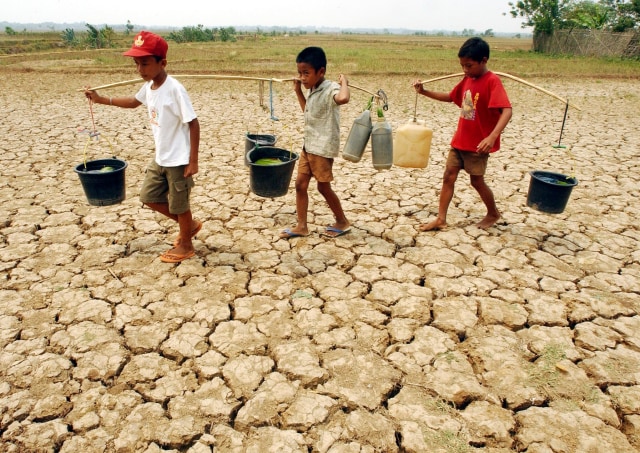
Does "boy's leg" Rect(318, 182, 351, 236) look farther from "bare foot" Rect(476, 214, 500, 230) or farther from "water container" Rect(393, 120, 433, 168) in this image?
"bare foot" Rect(476, 214, 500, 230)

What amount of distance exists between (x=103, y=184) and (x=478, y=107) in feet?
9.15

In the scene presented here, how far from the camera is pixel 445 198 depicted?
3830mm

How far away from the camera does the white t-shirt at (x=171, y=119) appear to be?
2811mm

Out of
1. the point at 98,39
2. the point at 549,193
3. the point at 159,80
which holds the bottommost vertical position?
the point at 549,193

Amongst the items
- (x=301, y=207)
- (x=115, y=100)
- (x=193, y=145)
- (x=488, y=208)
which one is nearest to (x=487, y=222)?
(x=488, y=208)

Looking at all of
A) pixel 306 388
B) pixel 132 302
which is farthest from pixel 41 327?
pixel 306 388

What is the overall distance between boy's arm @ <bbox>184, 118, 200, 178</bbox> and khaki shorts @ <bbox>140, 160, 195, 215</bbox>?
6 cm

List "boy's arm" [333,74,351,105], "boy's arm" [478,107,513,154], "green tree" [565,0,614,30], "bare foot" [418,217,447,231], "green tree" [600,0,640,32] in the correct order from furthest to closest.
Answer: "green tree" [565,0,614,30] → "green tree" [600,0,640,32] → "bare foot" [418,217,447,231] → "boy's arm" [478,107,513,154] → "boy's arm" [333,74,351,105]

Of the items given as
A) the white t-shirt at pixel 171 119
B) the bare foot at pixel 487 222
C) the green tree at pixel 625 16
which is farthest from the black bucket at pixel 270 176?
the green tree at pixel 625 16

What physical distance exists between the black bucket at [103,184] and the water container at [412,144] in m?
Answer: 2.12

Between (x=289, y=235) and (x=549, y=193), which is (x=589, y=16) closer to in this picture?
(x=549, y=193)

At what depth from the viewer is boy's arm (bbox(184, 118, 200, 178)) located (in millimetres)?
2873

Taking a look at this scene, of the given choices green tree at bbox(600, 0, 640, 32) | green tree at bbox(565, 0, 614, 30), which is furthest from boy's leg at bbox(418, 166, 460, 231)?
green tree at bbox(565, 0, 614, 30)

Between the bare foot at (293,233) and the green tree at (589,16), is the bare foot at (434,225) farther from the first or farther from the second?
the green tree at (589,16)
